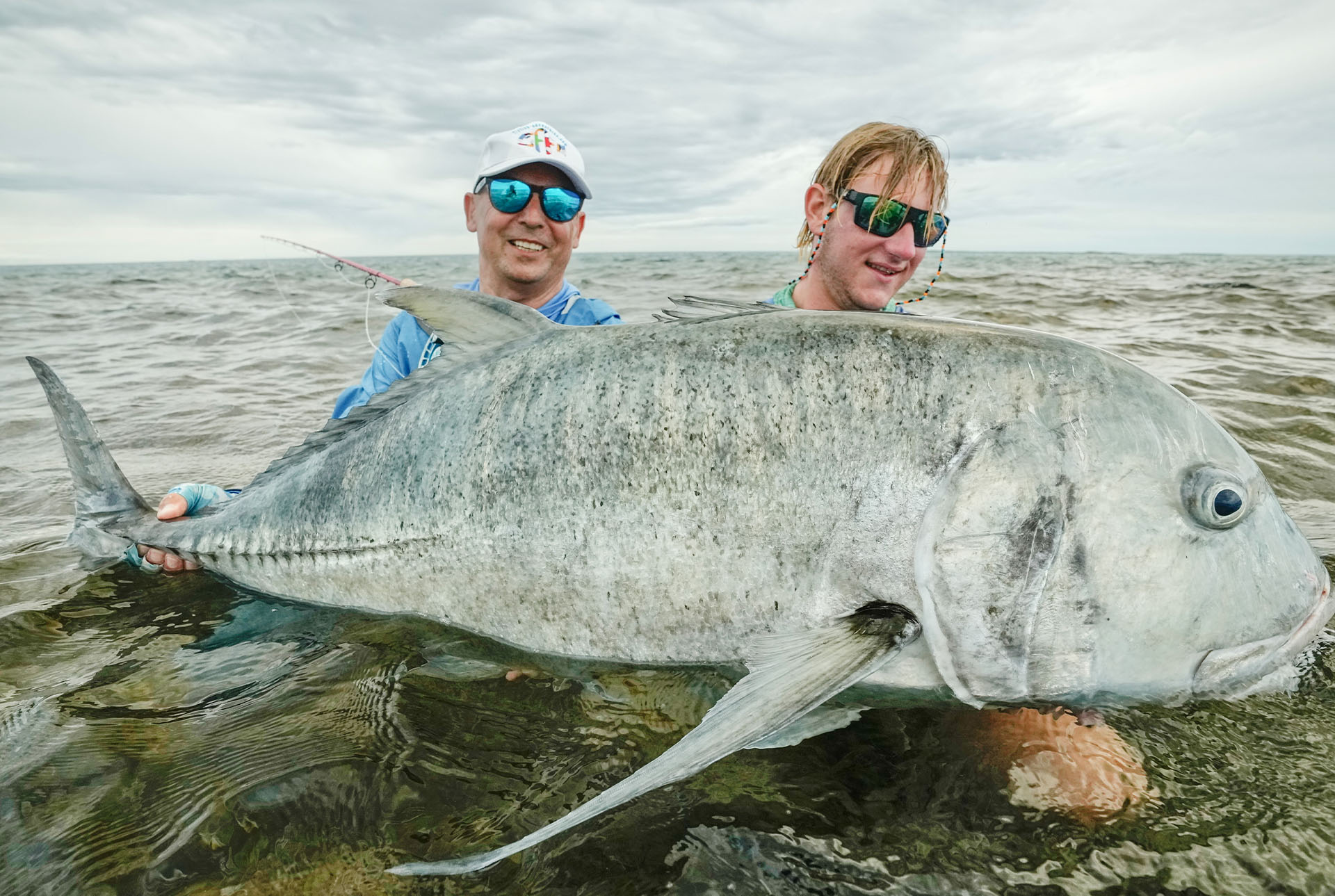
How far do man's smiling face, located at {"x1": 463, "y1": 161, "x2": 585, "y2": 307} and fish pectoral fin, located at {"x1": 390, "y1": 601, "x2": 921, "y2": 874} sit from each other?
2558mm

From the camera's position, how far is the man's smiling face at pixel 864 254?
3.36 m

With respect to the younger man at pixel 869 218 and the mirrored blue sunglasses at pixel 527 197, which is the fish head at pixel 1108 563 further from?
the mirrored blue sunglasses at pixel 527 197

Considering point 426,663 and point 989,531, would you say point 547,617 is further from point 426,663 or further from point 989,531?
point 989,531

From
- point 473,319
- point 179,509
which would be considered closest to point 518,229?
point 473,319

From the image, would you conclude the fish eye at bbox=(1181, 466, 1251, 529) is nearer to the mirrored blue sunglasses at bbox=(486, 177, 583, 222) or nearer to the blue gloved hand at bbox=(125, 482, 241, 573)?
the mirrored blue sunglasses at bbox=(486, 177, 583, 222)

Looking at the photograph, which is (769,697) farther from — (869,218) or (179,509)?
(179,509)

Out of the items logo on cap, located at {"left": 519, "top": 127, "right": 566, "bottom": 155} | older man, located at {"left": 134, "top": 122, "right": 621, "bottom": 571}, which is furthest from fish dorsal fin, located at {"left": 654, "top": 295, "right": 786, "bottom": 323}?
logo on cap, located at {"left": 519, "top": 127, "right": 566, "bottom": 155}

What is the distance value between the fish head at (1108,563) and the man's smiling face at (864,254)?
1637 mm

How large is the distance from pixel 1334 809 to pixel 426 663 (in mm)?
2568

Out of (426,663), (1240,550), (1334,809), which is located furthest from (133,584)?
(1334,809)

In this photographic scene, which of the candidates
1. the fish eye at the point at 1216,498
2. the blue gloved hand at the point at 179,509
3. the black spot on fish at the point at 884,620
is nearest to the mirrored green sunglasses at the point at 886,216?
the fish eye at the point at 1216,498

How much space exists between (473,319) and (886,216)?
194 centimetres

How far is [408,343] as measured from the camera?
12.8 feet

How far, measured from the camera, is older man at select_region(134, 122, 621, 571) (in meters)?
3.71
